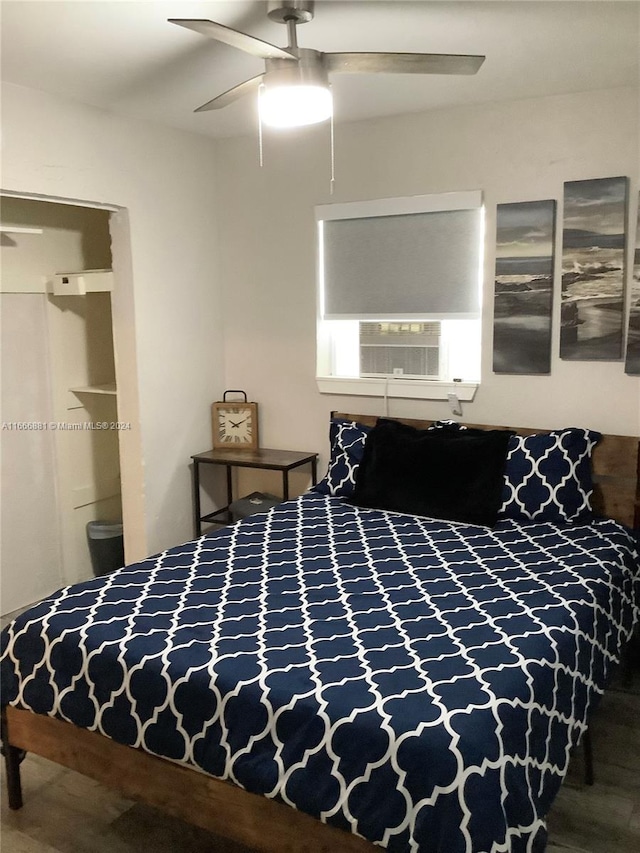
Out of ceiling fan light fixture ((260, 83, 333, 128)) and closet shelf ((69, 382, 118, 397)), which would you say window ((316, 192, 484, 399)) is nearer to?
closet shelf ((69, 382, 118, 397))

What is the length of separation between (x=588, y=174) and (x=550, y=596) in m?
1.96

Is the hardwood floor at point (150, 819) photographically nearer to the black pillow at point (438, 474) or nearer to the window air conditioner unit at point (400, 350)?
the black pillow at point (438, 474)

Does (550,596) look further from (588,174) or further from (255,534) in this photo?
(588,174)

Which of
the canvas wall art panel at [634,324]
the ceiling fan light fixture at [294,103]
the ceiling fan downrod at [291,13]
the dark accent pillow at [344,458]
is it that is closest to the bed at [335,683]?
the dark accent pillow at [344,458]

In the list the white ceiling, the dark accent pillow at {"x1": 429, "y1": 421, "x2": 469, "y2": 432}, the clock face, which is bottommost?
the clock face

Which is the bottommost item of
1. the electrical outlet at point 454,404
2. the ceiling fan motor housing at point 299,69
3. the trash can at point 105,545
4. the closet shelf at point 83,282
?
the trash can at point 105,545

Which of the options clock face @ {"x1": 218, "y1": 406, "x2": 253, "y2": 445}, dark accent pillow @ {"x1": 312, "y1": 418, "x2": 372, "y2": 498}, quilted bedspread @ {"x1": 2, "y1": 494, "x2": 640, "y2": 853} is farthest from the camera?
clock face @ {"x1": 218, "y1": 406, "x2": 253, "y2": 445}

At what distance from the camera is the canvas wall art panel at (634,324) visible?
321cm

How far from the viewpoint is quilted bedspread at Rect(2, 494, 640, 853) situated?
168cm

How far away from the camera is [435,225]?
3.68m

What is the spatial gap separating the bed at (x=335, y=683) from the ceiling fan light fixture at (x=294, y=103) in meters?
1.53

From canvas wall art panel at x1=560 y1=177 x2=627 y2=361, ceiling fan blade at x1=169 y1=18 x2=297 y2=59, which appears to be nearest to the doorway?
ceiling fan blade at x1=169 y1=18 x2=297 y2=59

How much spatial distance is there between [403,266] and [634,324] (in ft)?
3.79

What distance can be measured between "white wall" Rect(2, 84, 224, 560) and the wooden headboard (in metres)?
2.17
